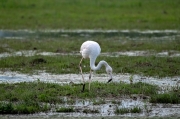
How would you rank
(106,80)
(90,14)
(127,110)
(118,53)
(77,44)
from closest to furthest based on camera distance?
1. (127,110)
2. (106,80)
3. (118,53)
4. (77,44)
5. (90,14)

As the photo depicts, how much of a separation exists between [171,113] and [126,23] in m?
23.0

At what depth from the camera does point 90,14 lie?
36188 mm

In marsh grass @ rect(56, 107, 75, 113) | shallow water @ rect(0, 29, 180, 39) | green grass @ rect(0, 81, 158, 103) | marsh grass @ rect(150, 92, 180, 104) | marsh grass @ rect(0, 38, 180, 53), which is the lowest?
marsh grass @ rect(56, 107, 75, 113)

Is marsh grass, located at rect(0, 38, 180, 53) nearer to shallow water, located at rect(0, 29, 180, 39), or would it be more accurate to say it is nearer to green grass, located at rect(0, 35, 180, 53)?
green grass, located at rect(0, 35, 180, 53)

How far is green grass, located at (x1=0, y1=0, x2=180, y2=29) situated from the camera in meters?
32.3

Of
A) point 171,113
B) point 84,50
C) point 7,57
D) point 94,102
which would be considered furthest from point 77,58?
point 171,113

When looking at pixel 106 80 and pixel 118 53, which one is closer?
pixel 106 80

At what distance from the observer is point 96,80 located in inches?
571

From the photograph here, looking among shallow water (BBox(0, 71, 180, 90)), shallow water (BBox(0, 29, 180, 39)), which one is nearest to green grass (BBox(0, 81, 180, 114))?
shallow water (BBox(0, 71, 180, 90))

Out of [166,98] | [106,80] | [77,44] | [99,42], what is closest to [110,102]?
[166,98]

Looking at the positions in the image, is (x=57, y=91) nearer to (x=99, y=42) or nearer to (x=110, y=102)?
(x=110, y=102)

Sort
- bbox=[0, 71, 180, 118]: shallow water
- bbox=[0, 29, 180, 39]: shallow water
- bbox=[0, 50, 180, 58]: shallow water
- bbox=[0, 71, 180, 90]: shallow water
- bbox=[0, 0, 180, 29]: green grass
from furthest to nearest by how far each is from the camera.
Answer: bbox=[0, 0, 180, 29]: green grass < bbox=[0, 29, 180, 39]: shallow water < bbox=[0, 50, 180, 58]: shallow water < bbox=[0, 71, 180, 90]: shallow water < bbox=[0, 71, 180, 118]: shallow water

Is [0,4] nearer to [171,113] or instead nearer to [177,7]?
[177,7]

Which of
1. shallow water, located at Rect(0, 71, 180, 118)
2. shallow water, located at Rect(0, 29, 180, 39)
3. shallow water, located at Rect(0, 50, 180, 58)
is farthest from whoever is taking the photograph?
shallow water, located at Rect(0, 29, 180, 39)
